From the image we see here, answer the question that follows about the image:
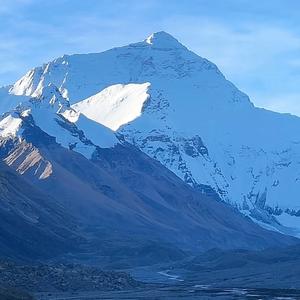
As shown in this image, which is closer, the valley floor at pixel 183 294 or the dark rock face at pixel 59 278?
the valley floor at pixel 183 294

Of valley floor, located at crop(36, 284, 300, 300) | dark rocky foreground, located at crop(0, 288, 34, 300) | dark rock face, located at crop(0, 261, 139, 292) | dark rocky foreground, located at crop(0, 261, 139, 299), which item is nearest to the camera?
dark rocky foreground, located at crop(0, 288, 34, 300)

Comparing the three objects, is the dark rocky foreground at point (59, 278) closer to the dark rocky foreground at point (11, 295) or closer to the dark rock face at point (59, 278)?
the dark rock face at point (59, 278)

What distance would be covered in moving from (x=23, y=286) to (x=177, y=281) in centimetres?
5829

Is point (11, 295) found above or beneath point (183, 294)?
beneath

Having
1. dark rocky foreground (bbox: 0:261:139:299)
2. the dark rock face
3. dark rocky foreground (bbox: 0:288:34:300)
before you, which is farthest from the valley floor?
dark rocky foreground (bbox: 0:288:34:300)

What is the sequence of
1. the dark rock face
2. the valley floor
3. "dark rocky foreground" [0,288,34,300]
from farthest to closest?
the dark rock face, the valley floor, "dark rocky foreground" [0,288,34,300]

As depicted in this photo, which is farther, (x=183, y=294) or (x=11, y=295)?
(x=183, y=294)

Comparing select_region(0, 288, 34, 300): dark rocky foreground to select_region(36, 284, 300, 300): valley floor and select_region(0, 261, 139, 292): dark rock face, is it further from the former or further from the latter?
select_region(0, 261, 139, 292): dark rock face

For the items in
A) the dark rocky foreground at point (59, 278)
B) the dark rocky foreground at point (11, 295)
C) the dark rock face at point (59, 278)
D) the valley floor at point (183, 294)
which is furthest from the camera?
the dark rock face at point (59, 278)

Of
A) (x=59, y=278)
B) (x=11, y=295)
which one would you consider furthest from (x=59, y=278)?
(x=11, y=295)

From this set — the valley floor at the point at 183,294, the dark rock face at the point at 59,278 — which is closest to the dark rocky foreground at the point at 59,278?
the dark rock face at the point at 59,278

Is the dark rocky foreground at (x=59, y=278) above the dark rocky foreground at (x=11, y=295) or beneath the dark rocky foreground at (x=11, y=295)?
above

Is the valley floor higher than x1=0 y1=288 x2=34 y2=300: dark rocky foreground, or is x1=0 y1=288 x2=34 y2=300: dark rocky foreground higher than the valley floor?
the valley floor

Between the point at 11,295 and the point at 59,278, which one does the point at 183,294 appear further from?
the point at 11,295
